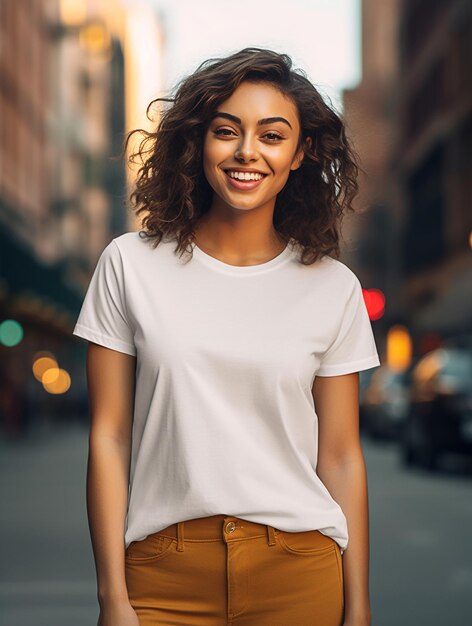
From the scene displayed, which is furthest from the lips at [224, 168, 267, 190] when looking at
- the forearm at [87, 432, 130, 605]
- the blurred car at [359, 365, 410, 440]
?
the blurred car at [359, 365, 410, 440]

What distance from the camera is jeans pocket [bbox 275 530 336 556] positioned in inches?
113

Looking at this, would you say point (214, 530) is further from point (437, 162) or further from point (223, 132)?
point (437, 162)

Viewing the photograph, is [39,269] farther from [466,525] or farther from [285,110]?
[285,110]

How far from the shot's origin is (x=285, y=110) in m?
3.05

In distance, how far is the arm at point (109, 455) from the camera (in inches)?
112

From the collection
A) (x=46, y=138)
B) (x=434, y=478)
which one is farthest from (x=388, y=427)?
(x=46, y=138)

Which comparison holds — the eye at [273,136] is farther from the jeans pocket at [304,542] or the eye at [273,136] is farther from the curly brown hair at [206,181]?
the jeans pocket at [304,542]

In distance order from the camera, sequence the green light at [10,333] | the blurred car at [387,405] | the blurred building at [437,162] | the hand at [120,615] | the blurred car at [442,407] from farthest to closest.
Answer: the blurred building at [437,162]
the green light at [10,333]
the blurred car at [387,405]
the blurred car at [442,407]
the hand at [120,615]

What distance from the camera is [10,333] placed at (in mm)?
41344

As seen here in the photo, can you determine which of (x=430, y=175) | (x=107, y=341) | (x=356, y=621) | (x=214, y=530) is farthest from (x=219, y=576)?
(x=430, y=175)

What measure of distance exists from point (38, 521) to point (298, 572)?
33.9 feet

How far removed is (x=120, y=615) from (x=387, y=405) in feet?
83.2

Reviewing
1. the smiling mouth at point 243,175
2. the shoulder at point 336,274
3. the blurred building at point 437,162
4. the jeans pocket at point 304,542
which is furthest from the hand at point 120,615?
the blurred building at point 437,162

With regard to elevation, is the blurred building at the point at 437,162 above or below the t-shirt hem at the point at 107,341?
above
